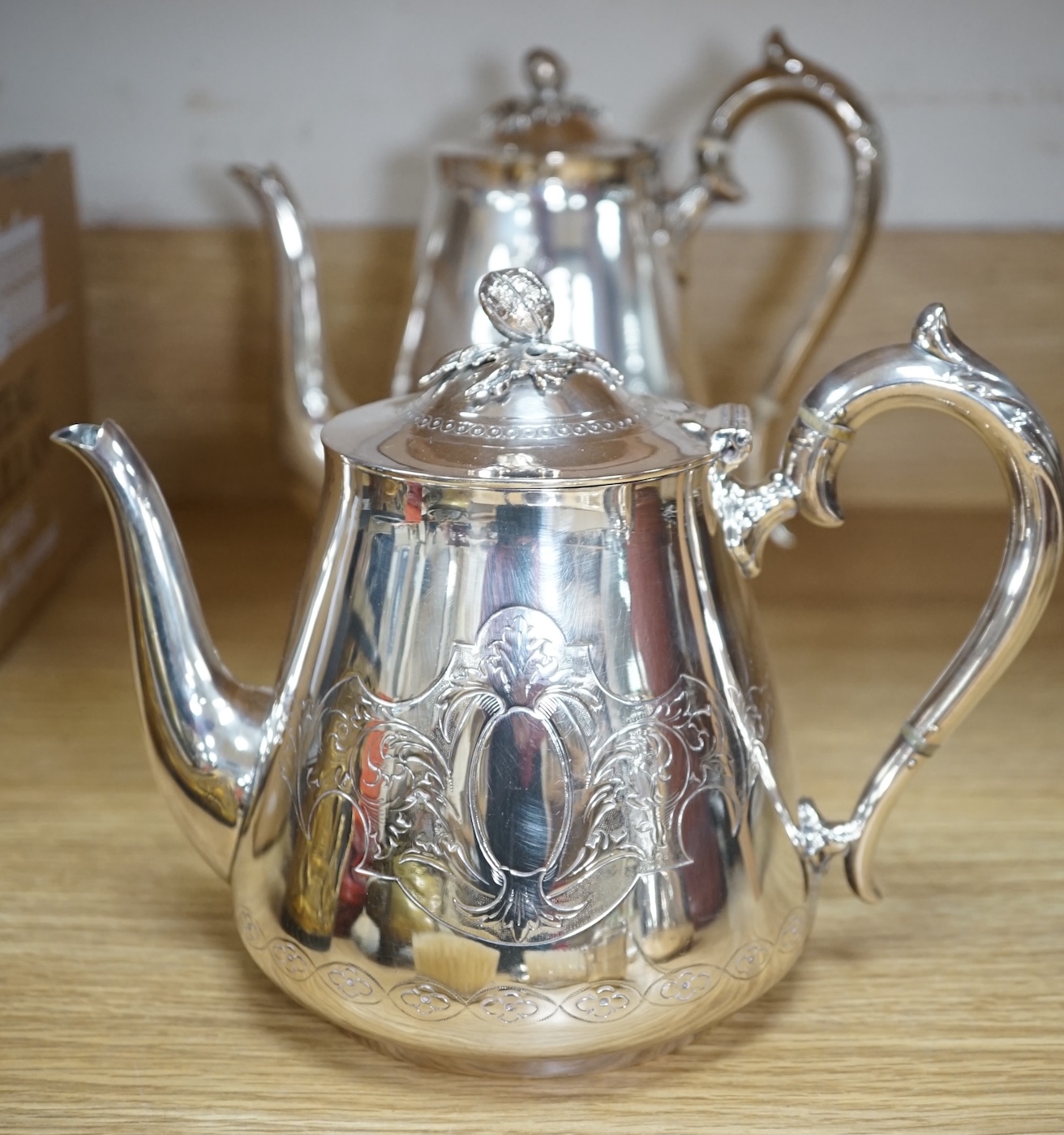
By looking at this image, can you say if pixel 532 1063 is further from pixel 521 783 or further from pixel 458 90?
pixel 458 90

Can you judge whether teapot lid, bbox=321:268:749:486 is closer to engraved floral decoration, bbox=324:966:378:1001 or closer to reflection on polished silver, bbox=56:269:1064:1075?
reflection on polished silver, bbox=56:269:1064:1075

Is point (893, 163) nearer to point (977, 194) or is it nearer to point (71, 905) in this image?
point (977, 194)

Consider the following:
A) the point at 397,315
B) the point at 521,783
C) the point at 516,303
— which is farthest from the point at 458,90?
the point at 521,783

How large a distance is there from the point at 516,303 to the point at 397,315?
21.2 inches

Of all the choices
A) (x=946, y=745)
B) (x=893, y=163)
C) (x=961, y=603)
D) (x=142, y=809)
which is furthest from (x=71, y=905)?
(x=893, y=163)

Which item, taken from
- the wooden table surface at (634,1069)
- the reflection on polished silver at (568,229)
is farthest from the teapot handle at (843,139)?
the wooden table surface at (634,1069)

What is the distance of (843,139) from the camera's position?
840mm

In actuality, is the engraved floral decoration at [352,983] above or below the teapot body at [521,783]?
below

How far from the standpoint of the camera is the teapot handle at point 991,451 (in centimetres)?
45

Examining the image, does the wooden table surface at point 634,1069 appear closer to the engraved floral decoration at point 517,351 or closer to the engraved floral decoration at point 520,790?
the engraved floral decoration at point 520,790

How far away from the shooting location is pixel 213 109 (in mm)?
967

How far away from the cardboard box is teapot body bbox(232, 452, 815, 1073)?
43 cm

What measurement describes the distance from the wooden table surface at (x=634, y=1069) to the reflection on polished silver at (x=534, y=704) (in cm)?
2

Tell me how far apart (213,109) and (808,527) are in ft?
1.64
